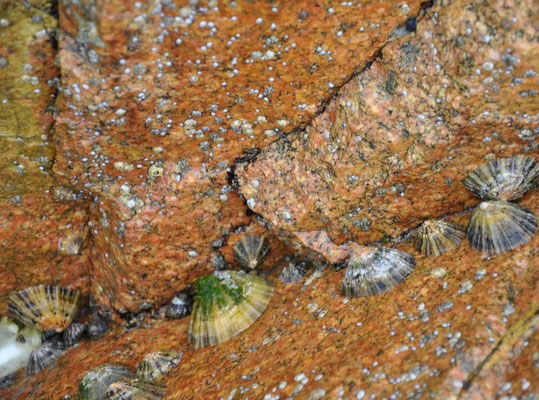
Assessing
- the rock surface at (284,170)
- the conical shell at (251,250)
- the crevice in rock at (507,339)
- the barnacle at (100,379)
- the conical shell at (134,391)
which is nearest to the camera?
the crevice in rock at (507,339)

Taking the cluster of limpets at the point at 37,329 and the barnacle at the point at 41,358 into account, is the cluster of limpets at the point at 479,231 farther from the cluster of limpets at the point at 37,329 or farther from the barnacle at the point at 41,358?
the barnacle at the point at 41,358

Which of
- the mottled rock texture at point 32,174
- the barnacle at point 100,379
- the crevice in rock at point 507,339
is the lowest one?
the crevice in rock at point 507,339

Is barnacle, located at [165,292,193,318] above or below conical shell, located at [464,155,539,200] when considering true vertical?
above

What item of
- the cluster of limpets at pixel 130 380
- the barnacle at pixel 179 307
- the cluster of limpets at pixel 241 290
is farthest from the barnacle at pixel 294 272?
the cluster of limpets at pixel 130 380

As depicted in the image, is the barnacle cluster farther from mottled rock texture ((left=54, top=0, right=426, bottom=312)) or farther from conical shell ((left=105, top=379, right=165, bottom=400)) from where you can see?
conical shell ((left=105, top=379, right=165, bottom=400))

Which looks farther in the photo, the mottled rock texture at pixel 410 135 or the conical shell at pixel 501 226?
the conical shell at pixel 501 226

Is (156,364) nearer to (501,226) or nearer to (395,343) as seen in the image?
(395,343)

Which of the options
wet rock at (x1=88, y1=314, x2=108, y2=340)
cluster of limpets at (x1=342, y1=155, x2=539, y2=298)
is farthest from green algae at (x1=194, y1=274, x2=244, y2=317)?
wet rock at (x1=88, y1=314, x2=108, y2=340)
